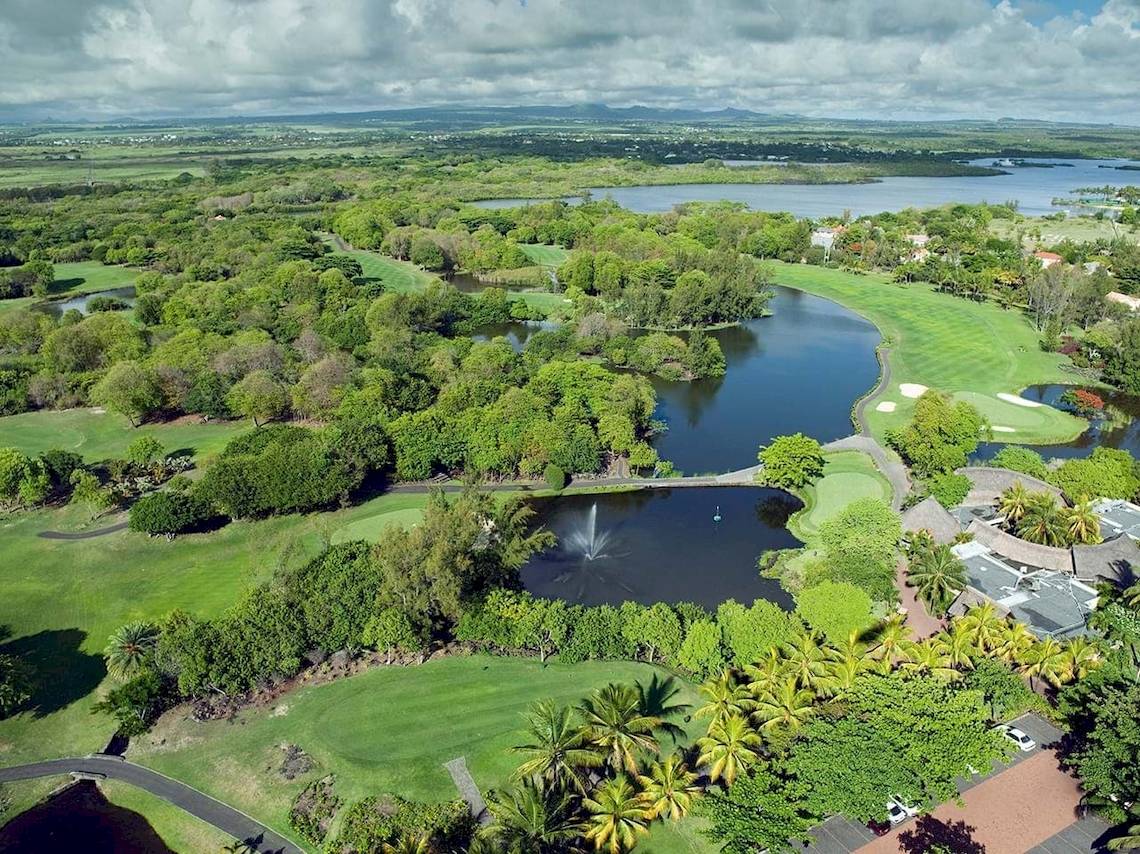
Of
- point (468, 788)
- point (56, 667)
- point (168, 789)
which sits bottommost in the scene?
point (56, 667)

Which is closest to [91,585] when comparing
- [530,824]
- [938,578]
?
[530,824]

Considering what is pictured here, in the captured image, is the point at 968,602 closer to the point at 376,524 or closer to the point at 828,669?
the point at 828,669

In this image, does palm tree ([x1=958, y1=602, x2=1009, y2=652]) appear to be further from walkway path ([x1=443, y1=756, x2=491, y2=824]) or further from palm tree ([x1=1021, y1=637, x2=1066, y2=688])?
walkway path ([x1=443, y1=756, x2=491, y2=824])

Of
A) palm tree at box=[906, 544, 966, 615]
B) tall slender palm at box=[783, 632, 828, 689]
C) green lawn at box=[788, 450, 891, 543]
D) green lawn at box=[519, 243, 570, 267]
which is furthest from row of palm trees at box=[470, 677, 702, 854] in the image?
green lawn at box=[519, 243, 570, 267]

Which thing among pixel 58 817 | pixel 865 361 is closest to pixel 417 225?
pixel 865 361

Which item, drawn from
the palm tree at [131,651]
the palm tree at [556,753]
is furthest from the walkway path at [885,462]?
the palm tree at [131,651]

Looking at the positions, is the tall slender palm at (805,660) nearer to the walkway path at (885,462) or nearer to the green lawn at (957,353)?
the walkway path at (885,462)
